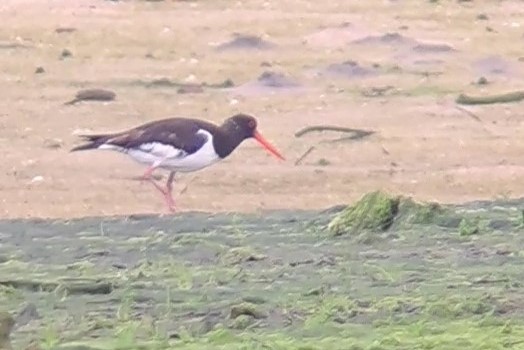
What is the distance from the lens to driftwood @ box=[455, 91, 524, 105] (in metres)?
14.3

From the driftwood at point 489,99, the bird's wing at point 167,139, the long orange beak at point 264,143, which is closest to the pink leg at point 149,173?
the bird's wing at point 167,139

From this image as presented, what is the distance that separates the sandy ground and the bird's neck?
0.37 m

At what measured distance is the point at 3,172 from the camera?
12.3m

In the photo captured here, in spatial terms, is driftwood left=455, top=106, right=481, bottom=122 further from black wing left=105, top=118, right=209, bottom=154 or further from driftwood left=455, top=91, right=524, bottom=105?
black wing left=105, top=118, right=209, bottom=154

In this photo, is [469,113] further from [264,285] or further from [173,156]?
[264,285]

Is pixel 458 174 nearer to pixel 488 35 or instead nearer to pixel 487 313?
pixel 488 35

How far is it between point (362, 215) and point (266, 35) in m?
10.4

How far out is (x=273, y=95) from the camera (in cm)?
1472

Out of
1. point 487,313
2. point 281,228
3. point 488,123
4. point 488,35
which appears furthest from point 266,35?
point 487,313

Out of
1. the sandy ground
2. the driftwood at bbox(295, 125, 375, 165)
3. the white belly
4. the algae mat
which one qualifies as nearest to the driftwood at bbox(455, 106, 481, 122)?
the sandy ground

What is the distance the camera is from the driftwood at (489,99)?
14.3 meters

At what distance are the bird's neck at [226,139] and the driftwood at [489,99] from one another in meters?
3.40

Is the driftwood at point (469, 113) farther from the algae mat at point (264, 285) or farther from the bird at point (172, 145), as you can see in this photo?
the algae mat at point (264, 285)

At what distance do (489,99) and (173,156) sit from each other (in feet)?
13.9
